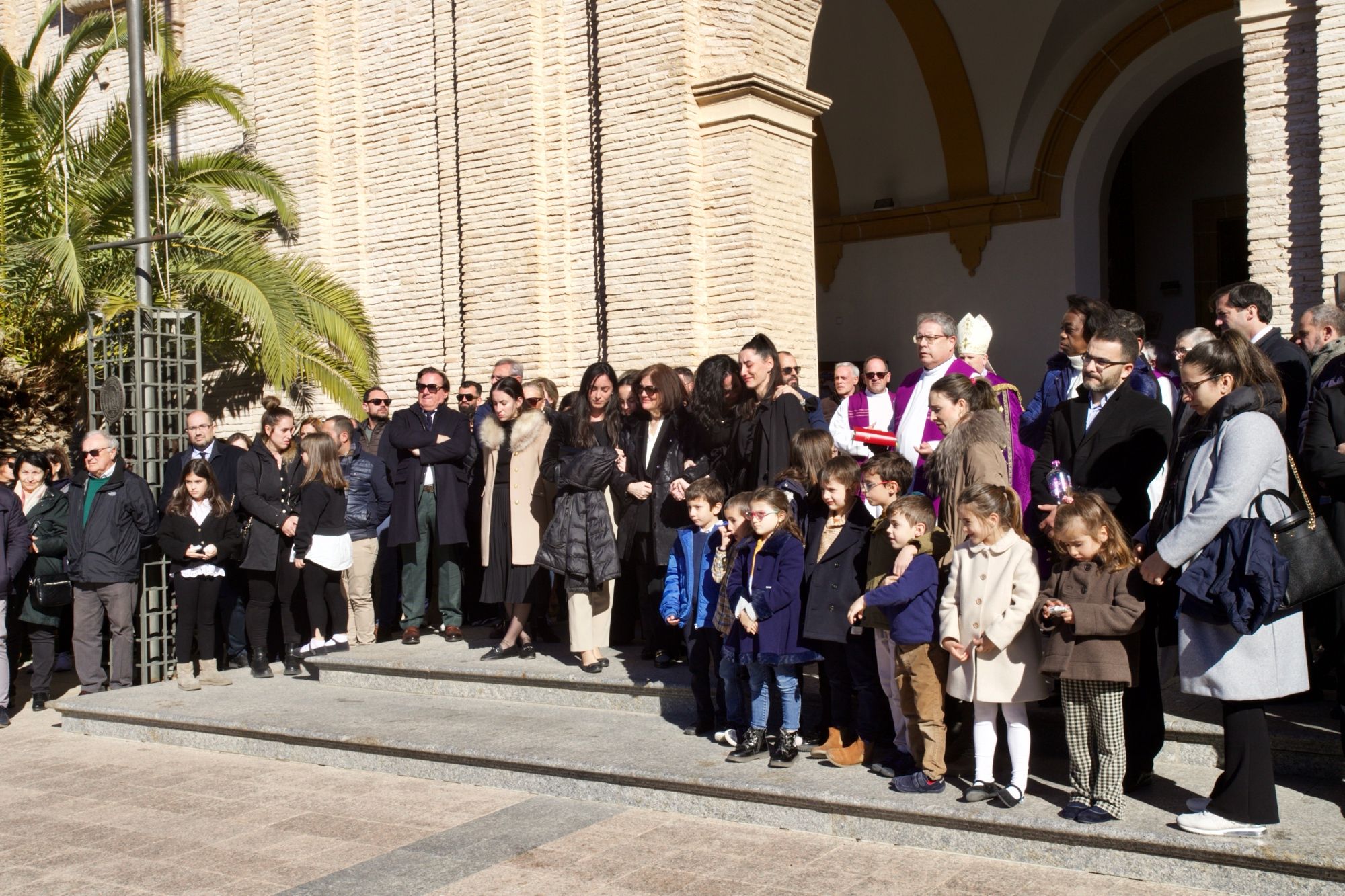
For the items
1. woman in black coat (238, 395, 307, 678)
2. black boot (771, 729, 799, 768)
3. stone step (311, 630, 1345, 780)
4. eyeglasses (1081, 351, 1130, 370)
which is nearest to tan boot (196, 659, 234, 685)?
woman in black coat (238, 395, 307, 678)

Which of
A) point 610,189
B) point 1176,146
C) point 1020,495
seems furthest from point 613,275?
point 1176,146

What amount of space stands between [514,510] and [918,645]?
11.4ft

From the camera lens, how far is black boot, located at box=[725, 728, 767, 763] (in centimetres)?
620

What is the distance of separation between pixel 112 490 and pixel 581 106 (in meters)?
5.20

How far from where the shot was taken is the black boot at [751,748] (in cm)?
620

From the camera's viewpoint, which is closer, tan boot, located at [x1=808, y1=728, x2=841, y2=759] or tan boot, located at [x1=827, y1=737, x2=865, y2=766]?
tan boot, located at [x1=827, y1=737, x2=865, y2=766]

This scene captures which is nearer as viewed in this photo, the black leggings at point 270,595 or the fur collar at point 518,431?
the fur collar at point 518,431

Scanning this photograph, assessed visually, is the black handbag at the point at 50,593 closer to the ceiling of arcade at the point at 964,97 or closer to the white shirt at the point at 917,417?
the white shirt at the point at 917,417

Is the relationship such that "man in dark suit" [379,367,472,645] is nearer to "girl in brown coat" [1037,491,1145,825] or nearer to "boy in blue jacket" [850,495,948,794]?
"boy in blue jacket" [850,495,948,794]

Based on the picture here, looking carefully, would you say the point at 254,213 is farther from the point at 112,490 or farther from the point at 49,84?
the point at 112,490

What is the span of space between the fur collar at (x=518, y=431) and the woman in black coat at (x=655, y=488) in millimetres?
780

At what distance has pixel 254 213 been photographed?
1366 cm

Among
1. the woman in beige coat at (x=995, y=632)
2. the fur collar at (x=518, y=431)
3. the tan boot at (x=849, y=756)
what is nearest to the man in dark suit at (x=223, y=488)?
the fur collar at (x=518, y=431)

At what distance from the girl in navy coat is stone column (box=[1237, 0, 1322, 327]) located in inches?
171
